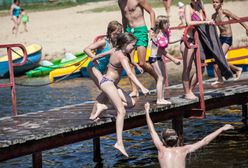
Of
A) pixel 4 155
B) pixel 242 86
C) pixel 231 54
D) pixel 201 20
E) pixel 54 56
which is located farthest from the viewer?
pixel 54 56

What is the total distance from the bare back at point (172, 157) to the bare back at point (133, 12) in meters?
4.35

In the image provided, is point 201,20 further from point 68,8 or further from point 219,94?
point 68,8

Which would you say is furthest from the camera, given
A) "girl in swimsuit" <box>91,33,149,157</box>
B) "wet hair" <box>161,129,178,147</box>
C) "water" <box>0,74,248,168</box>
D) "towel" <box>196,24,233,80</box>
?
"water" <box>0,74,248,168</box>

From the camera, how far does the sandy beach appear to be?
120ft

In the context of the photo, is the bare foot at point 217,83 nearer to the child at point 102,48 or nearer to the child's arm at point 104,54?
the child at point 102,48

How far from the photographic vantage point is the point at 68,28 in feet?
138

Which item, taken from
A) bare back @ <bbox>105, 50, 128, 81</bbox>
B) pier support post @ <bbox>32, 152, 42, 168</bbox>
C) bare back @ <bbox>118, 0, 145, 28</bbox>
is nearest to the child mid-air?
bare back @ <bbox>118, 0, 145, 28</bbox>

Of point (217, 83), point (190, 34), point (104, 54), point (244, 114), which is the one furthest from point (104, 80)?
point (244, 114)

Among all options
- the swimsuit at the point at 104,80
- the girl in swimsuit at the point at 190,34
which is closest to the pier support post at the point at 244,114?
the girl in swimsuit at the point at 190,34

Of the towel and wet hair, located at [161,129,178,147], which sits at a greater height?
the towel

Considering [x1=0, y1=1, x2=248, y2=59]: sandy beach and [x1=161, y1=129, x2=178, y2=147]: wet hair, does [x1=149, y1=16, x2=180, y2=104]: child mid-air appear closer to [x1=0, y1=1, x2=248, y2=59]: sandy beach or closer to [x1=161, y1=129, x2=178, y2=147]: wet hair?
[x1=161, y1=129, x2=178, y2=147]: wet hair

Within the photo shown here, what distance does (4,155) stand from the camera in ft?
35.2

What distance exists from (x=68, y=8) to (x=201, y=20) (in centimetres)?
4109

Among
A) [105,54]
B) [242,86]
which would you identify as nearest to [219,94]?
[242,86]
